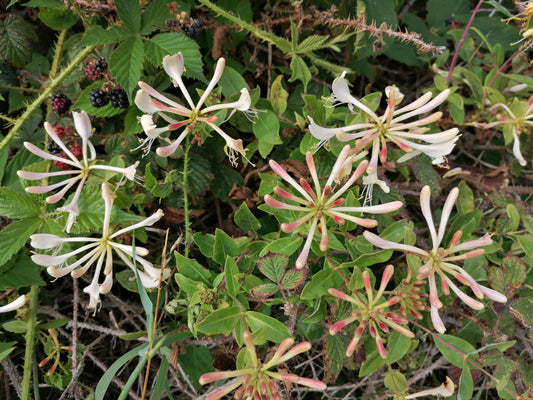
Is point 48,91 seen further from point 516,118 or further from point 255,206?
point 516,118

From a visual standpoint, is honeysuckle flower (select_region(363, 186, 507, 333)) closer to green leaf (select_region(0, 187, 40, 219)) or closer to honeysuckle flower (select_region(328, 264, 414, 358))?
honeysuckle flower (select_region(328, 264, 414, 358))

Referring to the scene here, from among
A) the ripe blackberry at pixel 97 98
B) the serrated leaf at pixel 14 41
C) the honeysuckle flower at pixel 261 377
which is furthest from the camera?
the serrated leaf at pixel 14 41

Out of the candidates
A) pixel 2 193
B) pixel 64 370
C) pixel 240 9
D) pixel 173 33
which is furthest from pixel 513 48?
pixel 64 370

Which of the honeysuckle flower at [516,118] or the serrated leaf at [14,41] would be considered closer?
A: the honeysuckle flower at [516,118]

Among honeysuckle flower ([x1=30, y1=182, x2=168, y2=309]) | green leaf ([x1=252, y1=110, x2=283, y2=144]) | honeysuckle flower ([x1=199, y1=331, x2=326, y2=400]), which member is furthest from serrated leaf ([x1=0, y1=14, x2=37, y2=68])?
A: honeysuckle flower ([x1=199, y1=331, x2=326, y2=400])

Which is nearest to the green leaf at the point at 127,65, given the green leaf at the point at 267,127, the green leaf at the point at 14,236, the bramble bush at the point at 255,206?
the bramble bush at the point at 255,206

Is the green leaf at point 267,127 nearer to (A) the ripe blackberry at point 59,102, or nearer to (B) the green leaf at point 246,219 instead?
(B) the green leaf at point 246,219

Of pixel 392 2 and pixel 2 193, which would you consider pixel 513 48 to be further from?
pixel 2 193

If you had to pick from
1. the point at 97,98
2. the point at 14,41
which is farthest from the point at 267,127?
the point at 14,41
